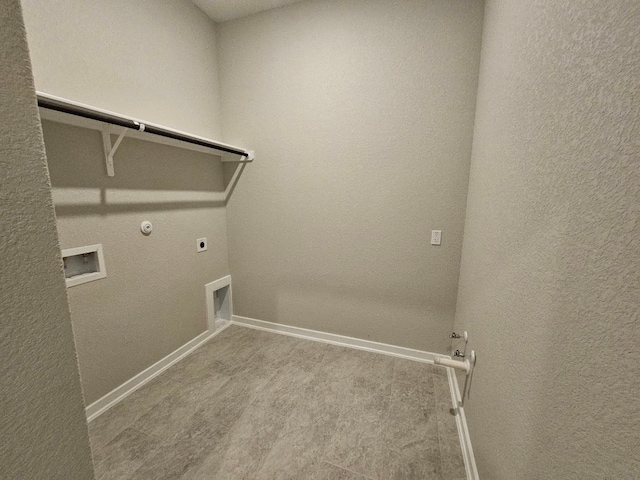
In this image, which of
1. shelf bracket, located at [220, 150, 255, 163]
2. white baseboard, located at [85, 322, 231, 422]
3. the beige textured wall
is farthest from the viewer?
shelf bracket, located at [220, 150, 255, 163]

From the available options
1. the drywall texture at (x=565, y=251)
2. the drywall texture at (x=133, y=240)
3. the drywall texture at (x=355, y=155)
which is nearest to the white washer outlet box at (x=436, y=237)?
the drywall texture at (x=355, y=155)

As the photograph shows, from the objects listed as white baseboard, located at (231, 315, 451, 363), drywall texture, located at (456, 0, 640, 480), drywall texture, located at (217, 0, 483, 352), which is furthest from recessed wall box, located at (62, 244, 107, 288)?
drywall texture, located at (456, 0, 640, 480)

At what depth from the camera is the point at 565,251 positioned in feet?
1.75

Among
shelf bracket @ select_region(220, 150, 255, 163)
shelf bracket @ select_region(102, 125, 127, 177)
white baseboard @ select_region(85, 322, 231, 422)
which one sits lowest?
white baseboard @ select_region(85, 322, 231, 422)

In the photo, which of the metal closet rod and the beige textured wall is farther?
the beige textured wall

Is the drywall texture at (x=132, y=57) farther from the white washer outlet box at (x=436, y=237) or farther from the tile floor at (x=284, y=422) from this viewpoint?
the white washer outlet box at (x=436, y=237)

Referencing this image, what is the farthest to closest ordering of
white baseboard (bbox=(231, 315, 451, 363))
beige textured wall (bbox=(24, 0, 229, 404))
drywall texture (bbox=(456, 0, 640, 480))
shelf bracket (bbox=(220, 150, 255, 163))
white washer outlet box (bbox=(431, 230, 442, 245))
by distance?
shelf bracket (bbox=(220, 150, 255, 163))
white baseboard (bbox=(231, 315, 451, 363))
white washer outlet box (bbox=(431, 230, 442, 245))
beige textured wall (bbox=(24, 0, 229, 404))
drywall texture (bbox=(456, 0, 640, 480))

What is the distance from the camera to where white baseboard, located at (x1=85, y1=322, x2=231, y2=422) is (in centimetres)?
145

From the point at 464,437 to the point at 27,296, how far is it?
1.79 metres

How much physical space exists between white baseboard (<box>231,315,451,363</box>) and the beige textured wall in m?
0.49

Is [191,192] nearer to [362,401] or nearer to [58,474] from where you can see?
[58,474]

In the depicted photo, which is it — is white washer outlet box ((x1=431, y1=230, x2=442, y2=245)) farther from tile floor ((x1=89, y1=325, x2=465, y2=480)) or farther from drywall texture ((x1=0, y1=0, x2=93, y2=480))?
drywall texture ((x1=0, y1=0, x2=93, y2=480))

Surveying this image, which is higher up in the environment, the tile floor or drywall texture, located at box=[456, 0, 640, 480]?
drywall texture, located at box=[456, 0, 640, 480]

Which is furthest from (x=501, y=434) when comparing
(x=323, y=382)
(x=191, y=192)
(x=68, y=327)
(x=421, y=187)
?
(x=191, y=192)
